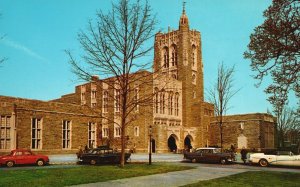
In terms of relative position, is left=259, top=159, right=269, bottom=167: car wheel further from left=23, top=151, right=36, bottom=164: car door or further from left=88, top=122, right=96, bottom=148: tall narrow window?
left=88, top=122, right=96, bottom=148: tall narrow window

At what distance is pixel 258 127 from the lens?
51.7 metres

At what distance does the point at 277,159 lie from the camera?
2614 cm

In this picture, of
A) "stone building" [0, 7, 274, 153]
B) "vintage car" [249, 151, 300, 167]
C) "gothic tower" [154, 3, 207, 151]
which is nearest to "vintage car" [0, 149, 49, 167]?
"stone building" [0, 7, 274, 153]

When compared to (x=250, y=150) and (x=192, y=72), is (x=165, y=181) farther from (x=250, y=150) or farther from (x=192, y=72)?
(x=192, y=72)

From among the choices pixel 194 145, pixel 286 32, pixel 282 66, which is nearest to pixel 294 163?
pixel 282 66

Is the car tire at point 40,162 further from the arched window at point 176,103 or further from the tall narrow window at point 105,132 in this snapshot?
the arched window at point 176,103

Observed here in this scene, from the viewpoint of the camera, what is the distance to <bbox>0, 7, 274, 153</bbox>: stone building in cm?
3553

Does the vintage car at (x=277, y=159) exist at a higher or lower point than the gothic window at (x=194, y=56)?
lower

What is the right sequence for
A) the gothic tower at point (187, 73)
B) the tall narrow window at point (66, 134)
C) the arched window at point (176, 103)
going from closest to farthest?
the tall narrow window at point (66, 134), the gothic tower at point (187, 73), the arched window at point (176, 103)

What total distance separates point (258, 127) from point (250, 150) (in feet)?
12.5

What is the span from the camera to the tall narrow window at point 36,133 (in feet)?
120

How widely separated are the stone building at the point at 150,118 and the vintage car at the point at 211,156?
22.2ft

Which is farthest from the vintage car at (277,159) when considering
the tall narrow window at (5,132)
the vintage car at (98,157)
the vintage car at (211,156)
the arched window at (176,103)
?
the arched window at (176,103)

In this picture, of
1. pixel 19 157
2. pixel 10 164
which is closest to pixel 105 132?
pixel 19 157
